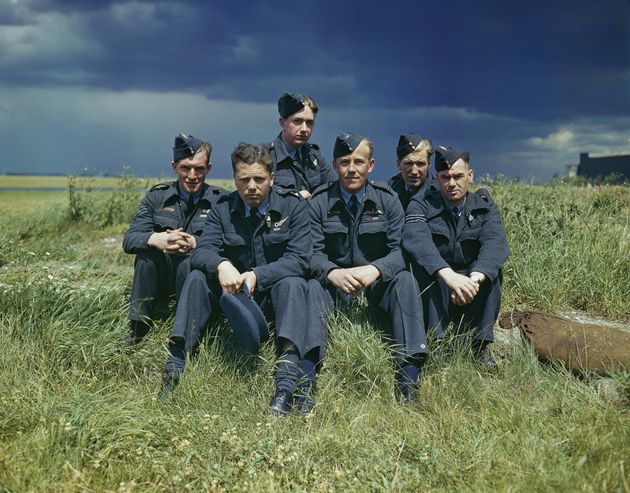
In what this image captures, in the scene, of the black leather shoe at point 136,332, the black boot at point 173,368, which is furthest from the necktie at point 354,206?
the black leather shoe at point 136,332

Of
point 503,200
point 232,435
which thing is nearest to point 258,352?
point 232,435

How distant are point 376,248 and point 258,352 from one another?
3.88 ft

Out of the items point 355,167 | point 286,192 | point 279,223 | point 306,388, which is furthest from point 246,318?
point 355,167

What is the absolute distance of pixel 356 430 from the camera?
3.42 m

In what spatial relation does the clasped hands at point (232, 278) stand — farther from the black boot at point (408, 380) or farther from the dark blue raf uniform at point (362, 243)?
the black boot at point (408, 380)

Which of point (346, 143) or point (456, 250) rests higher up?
point (346, 143)

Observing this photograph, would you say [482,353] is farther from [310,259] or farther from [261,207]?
[261,207]

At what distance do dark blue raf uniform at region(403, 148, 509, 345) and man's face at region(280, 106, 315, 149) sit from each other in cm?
146

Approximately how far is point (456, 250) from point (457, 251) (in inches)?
0.4

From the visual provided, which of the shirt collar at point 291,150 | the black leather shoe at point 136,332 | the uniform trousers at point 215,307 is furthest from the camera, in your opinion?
the shirt collar at point 291,150

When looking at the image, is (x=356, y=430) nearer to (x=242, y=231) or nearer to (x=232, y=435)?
(x=232, y=435)

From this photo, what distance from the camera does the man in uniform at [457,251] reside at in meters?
4.19

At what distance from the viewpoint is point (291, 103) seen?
5.48m

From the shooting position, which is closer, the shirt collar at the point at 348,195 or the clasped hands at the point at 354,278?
the clasped hands at the point at 354,278
